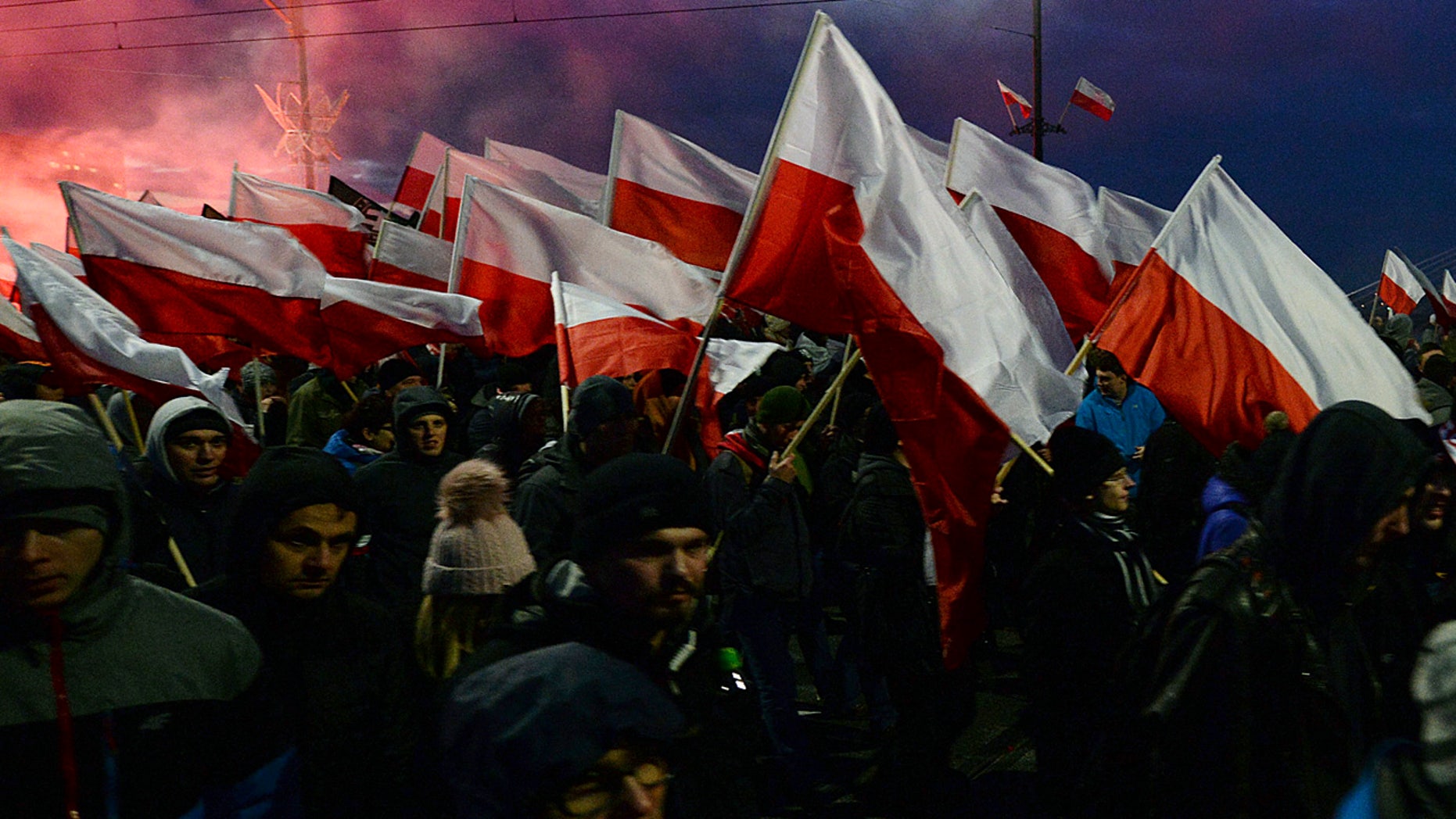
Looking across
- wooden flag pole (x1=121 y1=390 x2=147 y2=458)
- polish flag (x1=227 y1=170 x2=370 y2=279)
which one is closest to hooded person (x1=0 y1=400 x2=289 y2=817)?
wooden flag pole (x1=121 y1=390 x2=147 y2=458)

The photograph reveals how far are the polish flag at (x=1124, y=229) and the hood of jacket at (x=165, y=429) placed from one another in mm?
5910

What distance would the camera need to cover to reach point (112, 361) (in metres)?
5.96

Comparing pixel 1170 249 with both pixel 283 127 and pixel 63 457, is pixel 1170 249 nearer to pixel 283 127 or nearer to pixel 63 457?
pixel 63 457

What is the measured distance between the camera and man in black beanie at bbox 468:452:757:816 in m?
2.30

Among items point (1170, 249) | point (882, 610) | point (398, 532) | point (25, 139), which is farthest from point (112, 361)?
point (25, 139)

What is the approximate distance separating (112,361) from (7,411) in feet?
13.1

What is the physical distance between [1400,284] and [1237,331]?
10.6 m

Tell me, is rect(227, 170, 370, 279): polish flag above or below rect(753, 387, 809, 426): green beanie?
above

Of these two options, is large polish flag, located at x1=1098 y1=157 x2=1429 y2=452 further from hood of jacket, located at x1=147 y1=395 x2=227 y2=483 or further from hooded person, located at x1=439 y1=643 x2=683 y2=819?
hooded person, located at x1=439 y1=643 x2=683 y2=819

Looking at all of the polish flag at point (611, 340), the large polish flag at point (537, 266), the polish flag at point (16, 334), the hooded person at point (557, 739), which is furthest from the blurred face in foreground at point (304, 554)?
the polish flag at point (16, 334)

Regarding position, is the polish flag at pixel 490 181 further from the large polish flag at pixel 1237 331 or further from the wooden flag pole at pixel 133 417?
the large polish flag at pixel 1237 331

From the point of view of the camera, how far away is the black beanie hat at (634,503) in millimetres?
2430

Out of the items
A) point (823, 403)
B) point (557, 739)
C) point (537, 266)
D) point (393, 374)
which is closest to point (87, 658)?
point (557, 739)

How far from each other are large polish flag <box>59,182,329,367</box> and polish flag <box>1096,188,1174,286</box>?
527 cm
